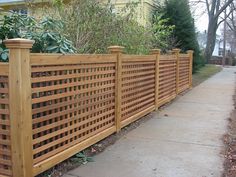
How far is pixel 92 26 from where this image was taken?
302 inches

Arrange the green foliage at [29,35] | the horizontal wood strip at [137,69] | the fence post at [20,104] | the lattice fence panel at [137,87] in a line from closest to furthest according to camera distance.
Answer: the fence post at [20,104], the green foliage at [29,35], the horizontal wood strip at [137,69], the lattice fence panel at [137,87]

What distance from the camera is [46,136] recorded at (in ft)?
13.4

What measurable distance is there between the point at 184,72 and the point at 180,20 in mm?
5232

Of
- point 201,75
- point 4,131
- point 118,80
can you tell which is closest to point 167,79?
point 118,80

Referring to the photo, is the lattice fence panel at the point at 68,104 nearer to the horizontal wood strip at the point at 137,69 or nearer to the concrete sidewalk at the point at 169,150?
the concrete sidewalk at the point at 169,150

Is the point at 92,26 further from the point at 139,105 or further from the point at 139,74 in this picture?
the point at 139,105

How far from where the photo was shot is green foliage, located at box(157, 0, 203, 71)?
1698cm

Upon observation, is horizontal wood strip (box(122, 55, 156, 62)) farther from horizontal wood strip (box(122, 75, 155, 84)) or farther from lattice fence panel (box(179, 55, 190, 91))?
lattice fence panel (box(179, 55, 190, 91))

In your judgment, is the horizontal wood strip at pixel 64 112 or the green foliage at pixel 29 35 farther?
the green foliage at pixel 29 35

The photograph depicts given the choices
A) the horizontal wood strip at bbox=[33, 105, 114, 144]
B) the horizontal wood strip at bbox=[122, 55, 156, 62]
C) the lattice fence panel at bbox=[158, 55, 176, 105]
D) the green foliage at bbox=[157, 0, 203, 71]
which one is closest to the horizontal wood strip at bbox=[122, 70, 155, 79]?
the horizontal wood strip at bbox=[122, 55, 156, 62]

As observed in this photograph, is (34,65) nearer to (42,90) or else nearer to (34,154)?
(42,90)

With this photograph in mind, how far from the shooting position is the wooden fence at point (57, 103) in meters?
3.58

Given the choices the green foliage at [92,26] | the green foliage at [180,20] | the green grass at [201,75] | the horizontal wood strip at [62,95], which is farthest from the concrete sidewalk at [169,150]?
the green foliage at [180,20]

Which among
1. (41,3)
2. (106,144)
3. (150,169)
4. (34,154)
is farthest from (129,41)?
(34,154)
